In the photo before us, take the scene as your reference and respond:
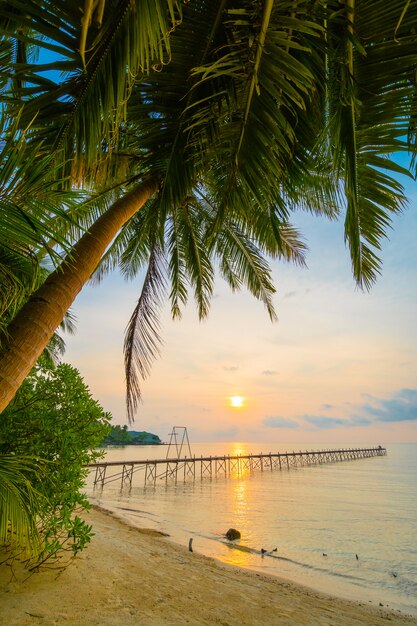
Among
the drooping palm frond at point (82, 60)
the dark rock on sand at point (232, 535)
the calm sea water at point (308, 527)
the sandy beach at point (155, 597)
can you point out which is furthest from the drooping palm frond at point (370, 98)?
the dark rock on sand at point (232, 535)

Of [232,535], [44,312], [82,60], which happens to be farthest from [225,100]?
[232,535]

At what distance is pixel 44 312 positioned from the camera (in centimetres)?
210

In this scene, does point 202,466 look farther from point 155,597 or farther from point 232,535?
point 155,597

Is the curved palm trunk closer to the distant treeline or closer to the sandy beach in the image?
the sandy beach

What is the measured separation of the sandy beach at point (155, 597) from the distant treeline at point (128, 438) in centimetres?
9842

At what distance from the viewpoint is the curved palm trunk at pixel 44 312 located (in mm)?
1864

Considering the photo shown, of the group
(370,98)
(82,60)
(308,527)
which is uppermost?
(370,98)

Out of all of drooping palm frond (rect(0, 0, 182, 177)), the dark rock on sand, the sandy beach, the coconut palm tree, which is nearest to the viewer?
drooping palm frond (rect(0, 0, 182, 177))

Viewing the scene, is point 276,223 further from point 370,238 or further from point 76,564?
point 76,564

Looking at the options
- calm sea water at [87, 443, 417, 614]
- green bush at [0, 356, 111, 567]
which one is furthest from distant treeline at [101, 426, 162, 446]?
green bush at [0, 356, 111, 567]

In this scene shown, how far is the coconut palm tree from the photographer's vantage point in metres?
1.77

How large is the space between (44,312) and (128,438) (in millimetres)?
130575

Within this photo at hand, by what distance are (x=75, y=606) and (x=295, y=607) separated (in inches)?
170

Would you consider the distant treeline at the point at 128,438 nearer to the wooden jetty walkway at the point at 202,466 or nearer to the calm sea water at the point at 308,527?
the wooden jetty walkway at the point at 202,466
